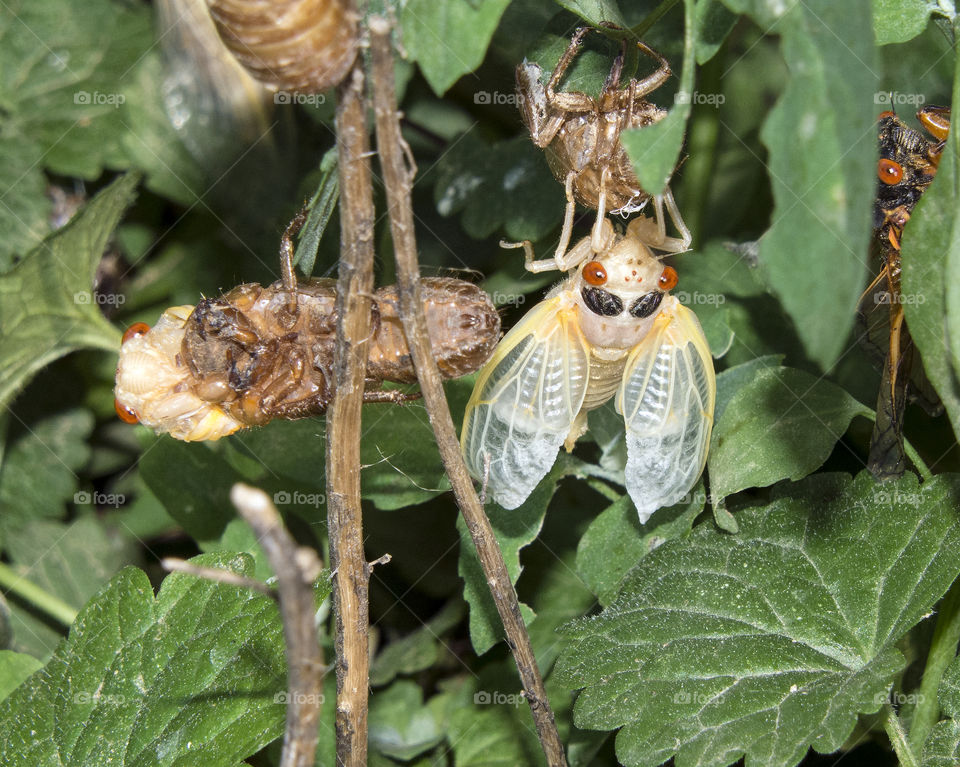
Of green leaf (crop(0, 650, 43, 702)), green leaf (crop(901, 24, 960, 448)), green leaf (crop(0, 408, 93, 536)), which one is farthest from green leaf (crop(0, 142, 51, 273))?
green leaf (crop(901, 24, 960, 448))

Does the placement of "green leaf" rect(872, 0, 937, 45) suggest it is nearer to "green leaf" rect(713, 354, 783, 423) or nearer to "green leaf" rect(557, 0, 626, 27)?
"green leaf" rect(557, 0, 626, 27)

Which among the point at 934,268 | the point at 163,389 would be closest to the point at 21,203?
the point at 163,389

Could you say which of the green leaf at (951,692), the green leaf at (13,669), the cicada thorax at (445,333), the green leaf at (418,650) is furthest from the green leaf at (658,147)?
the green leaf at (13,669)

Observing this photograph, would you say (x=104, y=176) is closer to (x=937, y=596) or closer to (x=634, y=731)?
(x=634, y=731)

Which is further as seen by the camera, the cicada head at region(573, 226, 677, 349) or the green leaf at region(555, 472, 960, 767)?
the cicada head at region(573, 226, 677, 349)

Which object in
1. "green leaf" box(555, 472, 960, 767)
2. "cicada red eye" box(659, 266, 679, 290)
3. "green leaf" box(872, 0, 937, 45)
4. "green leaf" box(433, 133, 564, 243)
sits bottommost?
"green leaf" box(555, 472, 960, 767)

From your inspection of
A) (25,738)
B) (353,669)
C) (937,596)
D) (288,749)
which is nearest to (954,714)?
(937,596)

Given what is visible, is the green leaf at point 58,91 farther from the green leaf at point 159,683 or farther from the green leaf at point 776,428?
the green leaf at point 776,428
